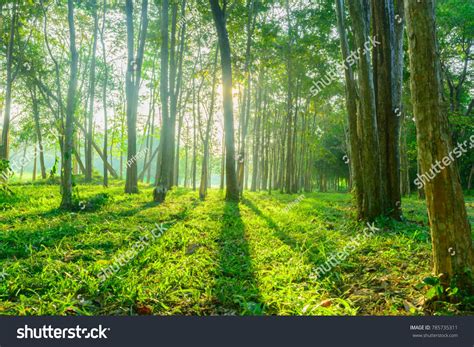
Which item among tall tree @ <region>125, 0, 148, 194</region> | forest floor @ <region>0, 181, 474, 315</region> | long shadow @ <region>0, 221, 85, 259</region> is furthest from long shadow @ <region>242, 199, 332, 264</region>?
tall tree @ <region>125, 0, 148, 194</region>

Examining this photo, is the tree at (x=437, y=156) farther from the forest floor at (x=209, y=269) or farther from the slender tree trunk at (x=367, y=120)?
the slender tree trunk at (x=367, y=120)

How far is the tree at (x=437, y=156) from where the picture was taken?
3018 millimetres

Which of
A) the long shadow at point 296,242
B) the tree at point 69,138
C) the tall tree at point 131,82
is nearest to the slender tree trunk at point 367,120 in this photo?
the long shadow at point 296,242

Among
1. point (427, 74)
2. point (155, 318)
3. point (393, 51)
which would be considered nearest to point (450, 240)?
point (427, 74)

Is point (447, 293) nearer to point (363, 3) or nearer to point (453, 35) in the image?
point (363, 3)

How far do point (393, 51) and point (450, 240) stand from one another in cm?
597

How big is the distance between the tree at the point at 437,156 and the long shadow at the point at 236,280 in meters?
1.85

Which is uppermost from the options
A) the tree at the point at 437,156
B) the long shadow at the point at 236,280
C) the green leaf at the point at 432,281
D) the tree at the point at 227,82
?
the tree at the point at 227,82

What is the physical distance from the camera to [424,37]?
10.3ft

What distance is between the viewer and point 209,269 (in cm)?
432

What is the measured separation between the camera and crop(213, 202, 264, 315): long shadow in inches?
126

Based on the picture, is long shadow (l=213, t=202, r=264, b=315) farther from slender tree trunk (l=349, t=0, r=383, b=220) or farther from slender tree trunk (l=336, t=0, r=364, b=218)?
slender tree trunk (l=336, t=0, r=364, b=218)

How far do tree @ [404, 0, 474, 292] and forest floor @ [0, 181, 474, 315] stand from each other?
0.30m

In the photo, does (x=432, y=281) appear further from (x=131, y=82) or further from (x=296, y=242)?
(x=131, y=82)
